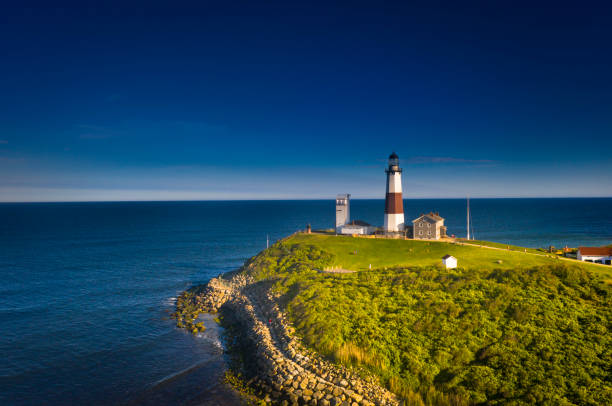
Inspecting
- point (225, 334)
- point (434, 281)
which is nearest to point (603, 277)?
point (434, 281)

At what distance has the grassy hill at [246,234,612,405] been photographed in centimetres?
2125

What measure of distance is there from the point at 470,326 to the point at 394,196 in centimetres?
3605

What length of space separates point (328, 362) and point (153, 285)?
41.8 m

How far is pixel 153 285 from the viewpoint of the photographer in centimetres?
5647

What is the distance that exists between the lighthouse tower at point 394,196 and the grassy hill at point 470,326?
55.5ft

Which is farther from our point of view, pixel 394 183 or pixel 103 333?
pixel 394 183

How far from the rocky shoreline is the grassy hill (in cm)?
133

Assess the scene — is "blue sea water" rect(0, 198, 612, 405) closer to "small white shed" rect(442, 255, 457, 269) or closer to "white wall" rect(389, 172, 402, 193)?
"small white shed" rect(442, 255, 457, 269)

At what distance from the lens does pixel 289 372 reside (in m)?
24.5

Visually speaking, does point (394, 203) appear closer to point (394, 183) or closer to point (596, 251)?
point (394, 183)

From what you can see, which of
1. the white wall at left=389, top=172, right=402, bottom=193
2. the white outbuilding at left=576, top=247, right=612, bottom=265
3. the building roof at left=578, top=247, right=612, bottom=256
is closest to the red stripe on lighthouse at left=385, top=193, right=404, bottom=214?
the white wall at left=389, top=172, right=402, bottom=193

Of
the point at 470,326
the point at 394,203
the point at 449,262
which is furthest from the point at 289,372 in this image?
the point at 394,203

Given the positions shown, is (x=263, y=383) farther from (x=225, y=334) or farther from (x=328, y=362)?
(x=225, y=334)

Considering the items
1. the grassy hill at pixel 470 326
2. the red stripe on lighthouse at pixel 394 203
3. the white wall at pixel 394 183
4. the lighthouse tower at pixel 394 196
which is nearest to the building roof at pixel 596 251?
the grassy hill at pixel 470 326
